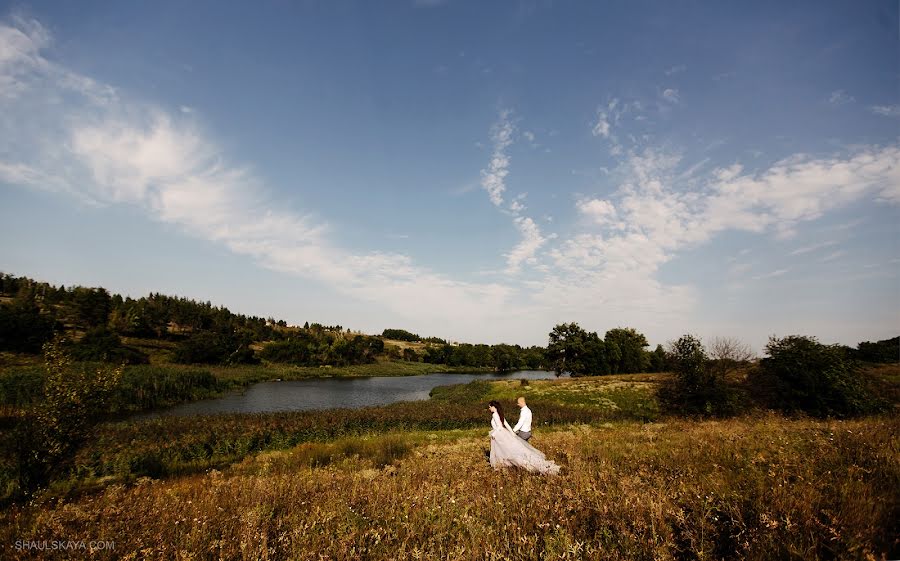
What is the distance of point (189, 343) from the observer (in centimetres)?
8681

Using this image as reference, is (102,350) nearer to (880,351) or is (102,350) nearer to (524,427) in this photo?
(524,427)

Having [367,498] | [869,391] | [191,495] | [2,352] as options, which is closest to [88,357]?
[2,352]

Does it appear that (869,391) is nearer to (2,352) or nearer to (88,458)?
(88,458)

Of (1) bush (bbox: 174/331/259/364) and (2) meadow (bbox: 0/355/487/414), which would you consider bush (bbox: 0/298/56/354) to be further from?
(1) bush (bbox: 174/331/259/364)

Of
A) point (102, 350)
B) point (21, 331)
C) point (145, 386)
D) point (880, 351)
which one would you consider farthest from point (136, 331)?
point (880, 351)

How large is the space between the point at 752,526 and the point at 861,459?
156 inches

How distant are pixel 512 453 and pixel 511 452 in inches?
1.6

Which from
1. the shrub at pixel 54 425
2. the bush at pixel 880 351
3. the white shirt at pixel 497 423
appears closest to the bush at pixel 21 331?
the shrub at pixel 54 425

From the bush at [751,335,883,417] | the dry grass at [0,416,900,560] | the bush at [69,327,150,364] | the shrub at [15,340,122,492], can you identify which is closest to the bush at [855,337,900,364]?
the bush at [751,335,883,417]

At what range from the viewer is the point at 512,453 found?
10.3 m

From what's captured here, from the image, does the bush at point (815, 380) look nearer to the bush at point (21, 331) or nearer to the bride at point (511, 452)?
the bride at point (511, 452)

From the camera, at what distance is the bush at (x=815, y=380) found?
22109 millimetres

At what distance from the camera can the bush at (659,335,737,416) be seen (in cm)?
2652

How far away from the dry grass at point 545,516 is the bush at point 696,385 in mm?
21820
